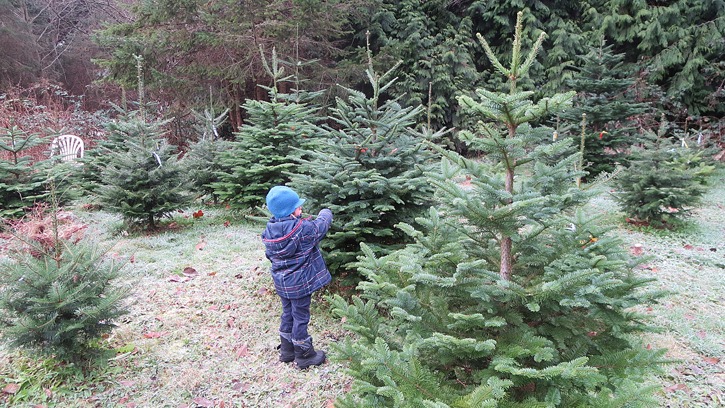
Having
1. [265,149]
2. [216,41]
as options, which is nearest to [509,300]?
[265,149]

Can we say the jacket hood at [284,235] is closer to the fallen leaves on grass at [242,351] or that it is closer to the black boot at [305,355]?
the black boot at [305,355]

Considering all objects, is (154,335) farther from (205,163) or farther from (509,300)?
(205,163)

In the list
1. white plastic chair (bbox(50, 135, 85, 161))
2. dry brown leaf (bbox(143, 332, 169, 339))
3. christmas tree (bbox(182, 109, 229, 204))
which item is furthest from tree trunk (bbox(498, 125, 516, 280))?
white plastic chair (bbox(50, 135, 85, 161))

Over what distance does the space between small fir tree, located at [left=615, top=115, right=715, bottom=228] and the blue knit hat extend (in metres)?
5.57

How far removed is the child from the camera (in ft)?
10.5

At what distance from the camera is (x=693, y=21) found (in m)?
13.4

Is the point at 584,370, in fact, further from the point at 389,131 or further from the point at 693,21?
the point at 693,21

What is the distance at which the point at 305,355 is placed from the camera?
336cm

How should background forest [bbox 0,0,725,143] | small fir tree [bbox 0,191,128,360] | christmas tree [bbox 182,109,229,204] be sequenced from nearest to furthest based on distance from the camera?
small fir tree [bbox 0,191,128,360] → christmas tree [bbox 182,109,229,204] → background forest [bbox 0,0,725,143]

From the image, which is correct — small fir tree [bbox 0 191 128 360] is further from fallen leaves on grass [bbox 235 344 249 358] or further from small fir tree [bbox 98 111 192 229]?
small fir tree [bbox 98 111 192 229]

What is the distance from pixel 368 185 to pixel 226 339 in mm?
1794

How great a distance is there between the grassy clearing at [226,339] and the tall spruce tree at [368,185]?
80cm

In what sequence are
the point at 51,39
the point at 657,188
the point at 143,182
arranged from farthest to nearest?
the point at 51,39
the point at 657,188
the point at 143,182

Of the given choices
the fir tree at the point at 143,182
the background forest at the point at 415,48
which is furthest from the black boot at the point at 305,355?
the background forest at the point at 415,48
